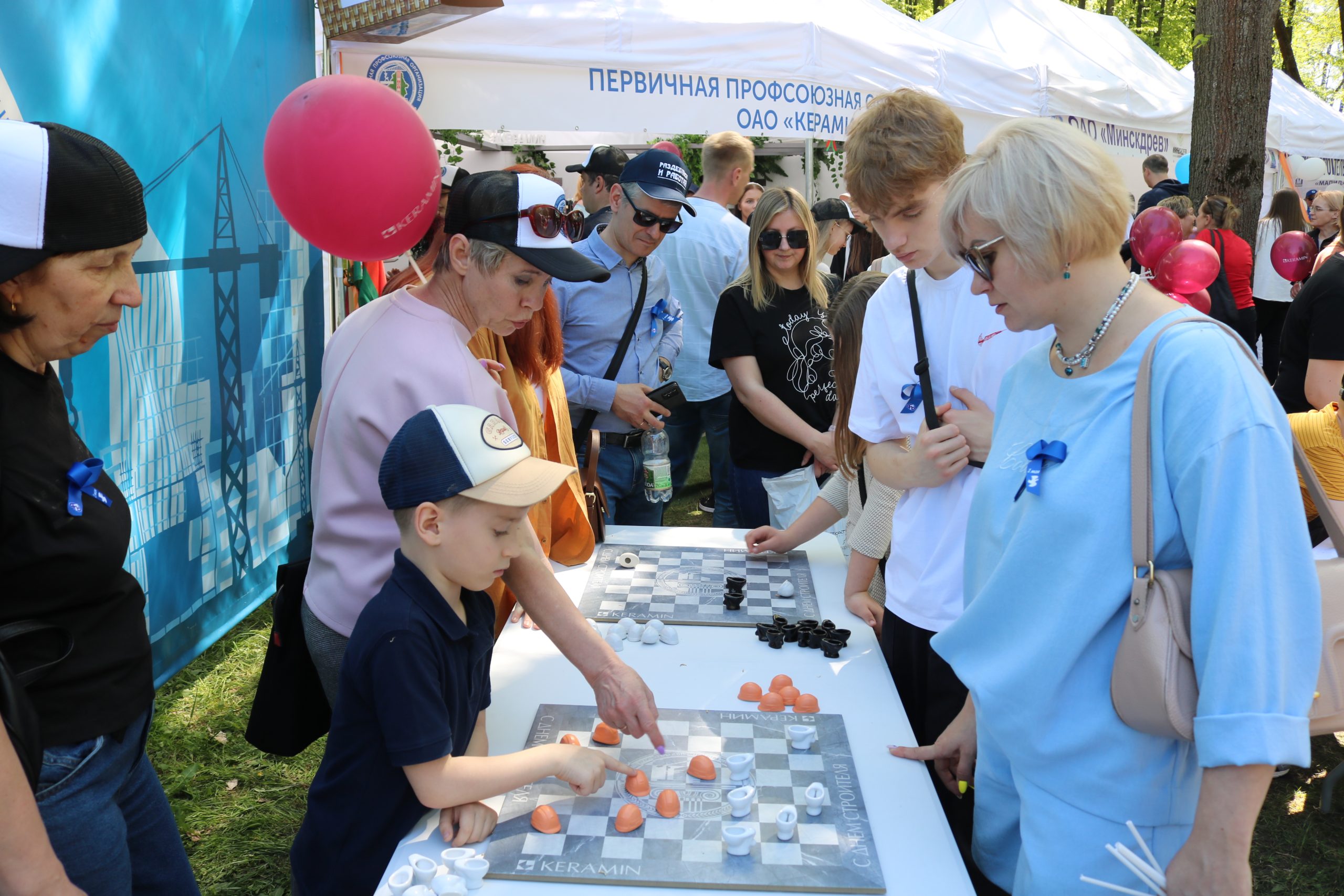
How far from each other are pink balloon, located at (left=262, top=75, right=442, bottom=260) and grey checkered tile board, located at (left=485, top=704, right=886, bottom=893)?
3.58 feet

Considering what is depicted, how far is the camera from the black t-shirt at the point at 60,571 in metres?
1.22

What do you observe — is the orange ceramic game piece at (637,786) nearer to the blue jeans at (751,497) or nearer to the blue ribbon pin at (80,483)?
the blue ribbon pin at (80,483)

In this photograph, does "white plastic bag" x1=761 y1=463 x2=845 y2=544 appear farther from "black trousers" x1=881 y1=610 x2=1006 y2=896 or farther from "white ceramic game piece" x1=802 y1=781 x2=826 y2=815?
"white ceramic game piece" x1=802 y1=781 x2=826 y2=815

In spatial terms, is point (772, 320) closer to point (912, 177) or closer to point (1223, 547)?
point (912, 177)

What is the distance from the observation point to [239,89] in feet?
13.1

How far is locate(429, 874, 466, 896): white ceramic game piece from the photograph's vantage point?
4.18 feet

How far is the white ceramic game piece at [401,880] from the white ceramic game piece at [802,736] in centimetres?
67

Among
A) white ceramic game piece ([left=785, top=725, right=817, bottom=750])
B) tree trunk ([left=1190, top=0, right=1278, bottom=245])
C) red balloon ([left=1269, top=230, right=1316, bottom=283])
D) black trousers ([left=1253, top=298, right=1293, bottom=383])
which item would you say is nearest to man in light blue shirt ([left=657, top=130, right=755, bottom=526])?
white ceramic game piece ([left=785, top=725, right=817, bottom=750])

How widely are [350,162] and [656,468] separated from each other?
4.81ft

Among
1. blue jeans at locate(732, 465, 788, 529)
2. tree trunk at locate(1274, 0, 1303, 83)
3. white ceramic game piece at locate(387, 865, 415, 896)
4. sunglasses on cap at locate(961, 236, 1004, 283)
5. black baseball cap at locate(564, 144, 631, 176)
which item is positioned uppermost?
tree trunk at locate(1274, 0, 1303, 83)

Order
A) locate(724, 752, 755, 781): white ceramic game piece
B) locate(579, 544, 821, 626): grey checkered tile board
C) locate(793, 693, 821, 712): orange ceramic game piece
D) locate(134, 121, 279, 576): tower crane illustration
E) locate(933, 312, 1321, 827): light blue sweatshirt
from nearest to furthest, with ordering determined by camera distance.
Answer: locate(933, 312, 1321, 827): light blue sweatshirt, locate(724, 752, 755, 781): white ceramic game piece, locate(793, 693, 821, 712): orange ceramic game piece, locate(579, 544, 821, 626): grey checkered tile board, locate(134, 121, 279, 576): tower crane illustration

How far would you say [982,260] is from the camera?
1.35 metres

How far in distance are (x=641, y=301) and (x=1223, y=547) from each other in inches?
103

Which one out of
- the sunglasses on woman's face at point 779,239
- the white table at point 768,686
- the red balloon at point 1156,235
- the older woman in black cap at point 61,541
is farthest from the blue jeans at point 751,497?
the older woman in black cap at point 61,541
